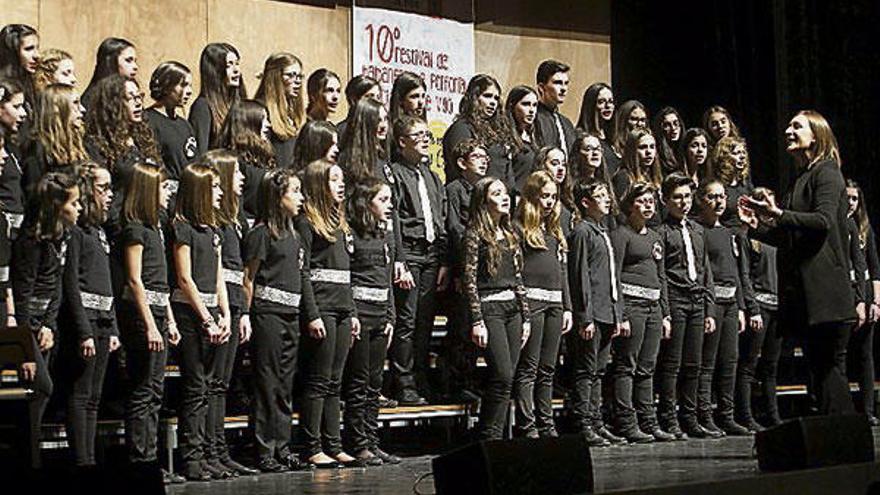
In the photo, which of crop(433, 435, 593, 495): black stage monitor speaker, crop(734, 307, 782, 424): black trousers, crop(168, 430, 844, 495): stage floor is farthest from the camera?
crop(734, 307, 782, 424): black trousers

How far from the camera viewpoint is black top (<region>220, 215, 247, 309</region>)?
5.82 metres

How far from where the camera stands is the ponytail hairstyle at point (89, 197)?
212 inches

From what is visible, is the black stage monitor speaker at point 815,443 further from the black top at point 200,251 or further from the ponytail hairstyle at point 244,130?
the ponytail hairstyle at point 244,130

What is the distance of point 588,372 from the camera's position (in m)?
7.20

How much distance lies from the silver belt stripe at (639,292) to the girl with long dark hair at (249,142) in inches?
77.0

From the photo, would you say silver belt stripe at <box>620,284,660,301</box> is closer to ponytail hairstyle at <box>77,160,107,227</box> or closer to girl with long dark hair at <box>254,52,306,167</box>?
girl with long dark hair at <box>254,52,306,167</box>

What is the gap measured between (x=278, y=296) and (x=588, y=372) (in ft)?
6.14

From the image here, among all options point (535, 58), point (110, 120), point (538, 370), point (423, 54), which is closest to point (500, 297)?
point (538, 370)

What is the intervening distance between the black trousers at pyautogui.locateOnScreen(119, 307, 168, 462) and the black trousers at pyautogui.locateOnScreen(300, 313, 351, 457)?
661 mm

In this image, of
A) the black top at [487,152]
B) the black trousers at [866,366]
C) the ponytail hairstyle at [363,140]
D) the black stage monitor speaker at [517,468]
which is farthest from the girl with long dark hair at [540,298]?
the black stage monitor speaker at [517,468]

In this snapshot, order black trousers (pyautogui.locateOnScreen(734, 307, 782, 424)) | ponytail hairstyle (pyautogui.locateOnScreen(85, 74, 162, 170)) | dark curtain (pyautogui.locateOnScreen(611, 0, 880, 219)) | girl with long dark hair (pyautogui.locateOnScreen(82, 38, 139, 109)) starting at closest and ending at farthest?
ponytail hairstyle (pyautogui.locateOnScreen(85, 74, 162, 170))
girl with long dark hair (pyautogui.locateOnScreen(82, 38, 139, 109))
black trousers (pyautogui.locateOnScreen(734, 307, 782, 424))
dark curtain (pyautogui.locateOnScreen(611, 0, 880, 219))

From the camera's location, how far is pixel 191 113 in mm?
6375

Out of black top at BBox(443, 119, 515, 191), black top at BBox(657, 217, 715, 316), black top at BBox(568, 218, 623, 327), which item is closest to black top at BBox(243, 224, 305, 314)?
black top at BBox(443, 119, 515, 191)

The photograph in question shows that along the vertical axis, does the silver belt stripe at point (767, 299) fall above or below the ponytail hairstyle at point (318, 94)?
below
